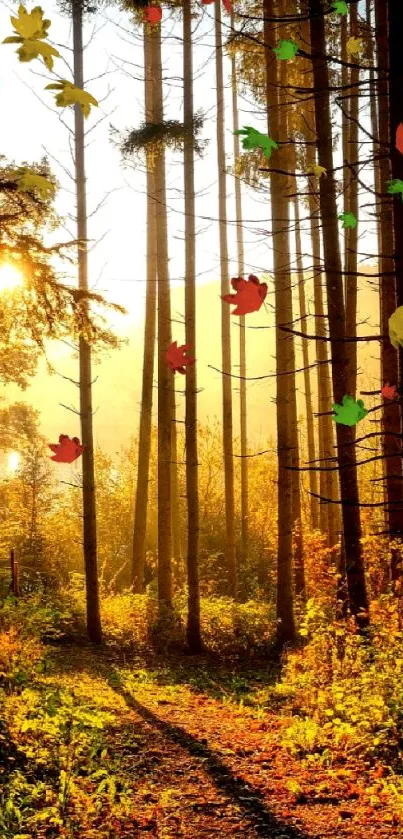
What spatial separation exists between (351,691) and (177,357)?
6.64 m

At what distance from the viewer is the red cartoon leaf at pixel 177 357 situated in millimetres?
11352

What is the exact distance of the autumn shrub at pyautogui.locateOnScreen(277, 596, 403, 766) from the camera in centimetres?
596

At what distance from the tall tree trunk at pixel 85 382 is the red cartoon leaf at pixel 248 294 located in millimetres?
8397

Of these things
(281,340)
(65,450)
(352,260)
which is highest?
(352,260)

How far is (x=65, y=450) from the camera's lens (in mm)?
9094

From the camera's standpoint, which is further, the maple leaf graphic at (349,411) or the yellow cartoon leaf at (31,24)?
the maple leaf graphic at (349,411)

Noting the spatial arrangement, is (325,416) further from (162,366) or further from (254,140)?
(254,140)

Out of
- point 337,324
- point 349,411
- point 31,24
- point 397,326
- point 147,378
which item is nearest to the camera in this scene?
point 31,24

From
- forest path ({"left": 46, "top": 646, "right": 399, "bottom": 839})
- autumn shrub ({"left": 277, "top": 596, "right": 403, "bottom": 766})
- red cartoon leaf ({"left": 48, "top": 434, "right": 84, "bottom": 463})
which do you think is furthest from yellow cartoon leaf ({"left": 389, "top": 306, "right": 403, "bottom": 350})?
red cartoon leaf ({"left": 48, "top": 434, "right": 84, "bottom": 463})

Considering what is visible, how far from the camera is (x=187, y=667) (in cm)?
1076

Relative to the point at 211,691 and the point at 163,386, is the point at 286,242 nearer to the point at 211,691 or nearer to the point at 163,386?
the point at 163,386

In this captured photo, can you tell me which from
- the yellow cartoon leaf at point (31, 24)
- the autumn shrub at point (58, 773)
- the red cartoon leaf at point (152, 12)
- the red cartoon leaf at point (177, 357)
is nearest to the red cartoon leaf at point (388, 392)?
the yellow cartoon leaf at point (31, 24)

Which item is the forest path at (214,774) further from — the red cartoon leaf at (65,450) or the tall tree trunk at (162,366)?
the tall tree trunk at (162,366)

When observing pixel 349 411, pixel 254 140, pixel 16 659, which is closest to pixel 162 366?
pixel 16 659
